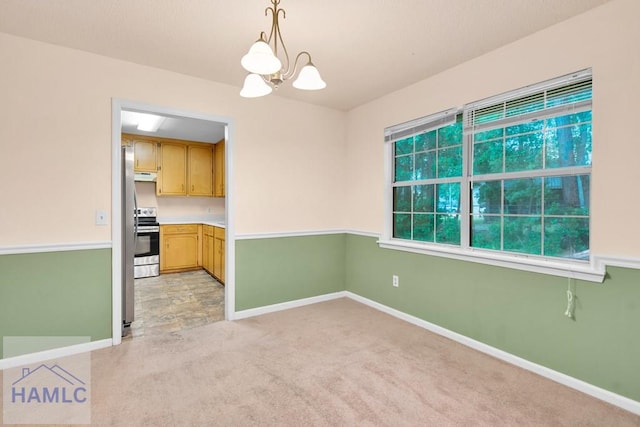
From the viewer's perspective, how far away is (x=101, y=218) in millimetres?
2672

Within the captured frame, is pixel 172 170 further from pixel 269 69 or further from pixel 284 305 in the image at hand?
pixel 269 69

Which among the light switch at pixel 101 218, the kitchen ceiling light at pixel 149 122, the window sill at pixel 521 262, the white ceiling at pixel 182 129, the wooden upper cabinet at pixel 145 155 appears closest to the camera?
the window sill at pixel 521 262

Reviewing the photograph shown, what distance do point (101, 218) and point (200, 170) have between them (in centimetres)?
329

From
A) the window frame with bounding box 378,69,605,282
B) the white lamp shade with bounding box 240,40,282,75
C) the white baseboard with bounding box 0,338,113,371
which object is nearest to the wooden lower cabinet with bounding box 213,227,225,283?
the white baseboard with bounding box 0,338,113,371

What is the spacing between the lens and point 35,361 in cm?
240

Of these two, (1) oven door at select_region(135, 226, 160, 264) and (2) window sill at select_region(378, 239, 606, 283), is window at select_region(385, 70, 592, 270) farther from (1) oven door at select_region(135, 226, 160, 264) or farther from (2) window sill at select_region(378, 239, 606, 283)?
(1) oven door at select_region(135, 226, 160, 264)

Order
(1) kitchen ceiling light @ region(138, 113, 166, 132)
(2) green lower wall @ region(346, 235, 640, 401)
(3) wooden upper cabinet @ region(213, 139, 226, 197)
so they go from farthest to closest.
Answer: (3) wooden upper cabinet @ region(213, 139, 226, 197) < (1) kitchen ceiling light @ region(138, 113, 166, 132) < (2) green lower wall @ region(346, 235, 640, 401)

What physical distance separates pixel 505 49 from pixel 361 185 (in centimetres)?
197

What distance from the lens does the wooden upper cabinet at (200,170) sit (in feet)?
18.9

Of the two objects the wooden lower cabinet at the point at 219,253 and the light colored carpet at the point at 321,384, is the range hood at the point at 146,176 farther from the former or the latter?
the light colored carpet at the point at 321,384

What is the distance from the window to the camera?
86.7 inches

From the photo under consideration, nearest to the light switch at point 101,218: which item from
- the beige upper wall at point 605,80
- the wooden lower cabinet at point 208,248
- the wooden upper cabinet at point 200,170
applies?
the wooden lower cabinet at point 208,248

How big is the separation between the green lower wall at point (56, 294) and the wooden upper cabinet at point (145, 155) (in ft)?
9.98

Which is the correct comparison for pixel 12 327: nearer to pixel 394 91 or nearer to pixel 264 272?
pixel 264 272
